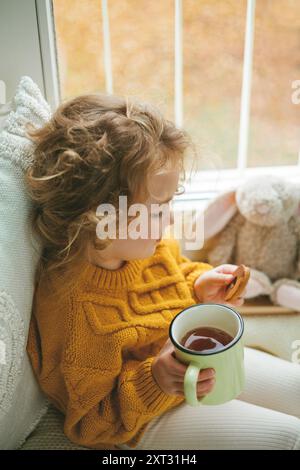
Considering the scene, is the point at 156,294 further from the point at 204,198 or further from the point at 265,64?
the point at 265,64

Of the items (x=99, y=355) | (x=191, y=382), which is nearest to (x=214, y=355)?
(x=191, y=382)

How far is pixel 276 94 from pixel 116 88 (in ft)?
1.48

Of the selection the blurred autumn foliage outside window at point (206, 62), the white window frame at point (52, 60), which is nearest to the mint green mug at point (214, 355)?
the white window frame at point (52, 60)

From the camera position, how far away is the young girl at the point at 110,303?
2.40 ft

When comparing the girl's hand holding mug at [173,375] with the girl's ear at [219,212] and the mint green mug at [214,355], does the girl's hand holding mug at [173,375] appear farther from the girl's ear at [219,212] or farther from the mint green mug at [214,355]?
the girl's ear at [219,212]

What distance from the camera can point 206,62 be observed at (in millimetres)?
1318

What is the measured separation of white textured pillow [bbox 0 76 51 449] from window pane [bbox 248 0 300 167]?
726 millimetres

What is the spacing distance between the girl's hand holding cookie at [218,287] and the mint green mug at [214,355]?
0.16m

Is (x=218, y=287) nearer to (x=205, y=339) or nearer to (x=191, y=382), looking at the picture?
(x=205, y=339)

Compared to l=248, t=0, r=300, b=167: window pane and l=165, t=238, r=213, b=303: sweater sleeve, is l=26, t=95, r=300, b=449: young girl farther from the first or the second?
l=248, t=0, r=300, b=167: window pane

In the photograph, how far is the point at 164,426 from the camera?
85cm

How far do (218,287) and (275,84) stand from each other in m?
0.71
